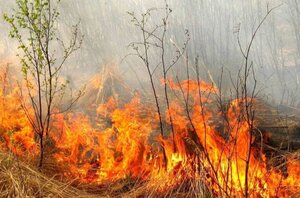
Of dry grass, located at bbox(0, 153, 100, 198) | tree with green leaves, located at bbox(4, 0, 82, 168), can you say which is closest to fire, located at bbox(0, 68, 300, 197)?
tree with green leaves, located at bbox(4, 0, 82, 168)

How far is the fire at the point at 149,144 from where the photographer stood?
4355 mm

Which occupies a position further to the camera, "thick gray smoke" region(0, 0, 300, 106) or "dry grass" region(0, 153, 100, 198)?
"thick gray smoke" region(0, 0, 300, 106)

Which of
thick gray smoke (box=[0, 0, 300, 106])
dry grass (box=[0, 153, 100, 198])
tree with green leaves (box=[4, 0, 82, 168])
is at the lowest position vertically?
dry grass (box=[0, 153, 100, 198])

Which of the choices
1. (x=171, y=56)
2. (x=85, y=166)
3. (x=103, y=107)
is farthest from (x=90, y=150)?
(x=171, y=56)

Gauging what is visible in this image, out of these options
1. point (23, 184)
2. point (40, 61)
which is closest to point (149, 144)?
point (40, 61)

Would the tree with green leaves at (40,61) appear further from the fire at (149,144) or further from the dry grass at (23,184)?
the dry grass at (23,184)

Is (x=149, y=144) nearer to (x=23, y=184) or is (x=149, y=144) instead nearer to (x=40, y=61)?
(x=40, y=61)

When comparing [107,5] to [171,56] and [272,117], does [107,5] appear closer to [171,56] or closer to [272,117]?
[171,56]

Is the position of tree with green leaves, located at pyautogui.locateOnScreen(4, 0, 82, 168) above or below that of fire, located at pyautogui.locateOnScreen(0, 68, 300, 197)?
above

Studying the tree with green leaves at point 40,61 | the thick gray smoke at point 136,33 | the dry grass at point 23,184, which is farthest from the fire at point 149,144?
the thick gray smoke at point 136,33

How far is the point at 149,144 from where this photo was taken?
567cm

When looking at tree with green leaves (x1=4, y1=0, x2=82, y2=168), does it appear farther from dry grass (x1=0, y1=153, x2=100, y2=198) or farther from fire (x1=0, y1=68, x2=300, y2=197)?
dry grass (x1=0, y1=153, x2=100, y2=198)

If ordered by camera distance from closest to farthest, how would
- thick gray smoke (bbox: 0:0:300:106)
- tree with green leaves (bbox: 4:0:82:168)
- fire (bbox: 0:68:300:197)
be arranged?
1. fire (bbox: 0:68:300:197)
2. tree with green leaves (bbox: 4:0:82:168)
3. thick gray smoke (bbox: 0:0:300:106)

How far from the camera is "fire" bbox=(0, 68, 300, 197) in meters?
4.36
